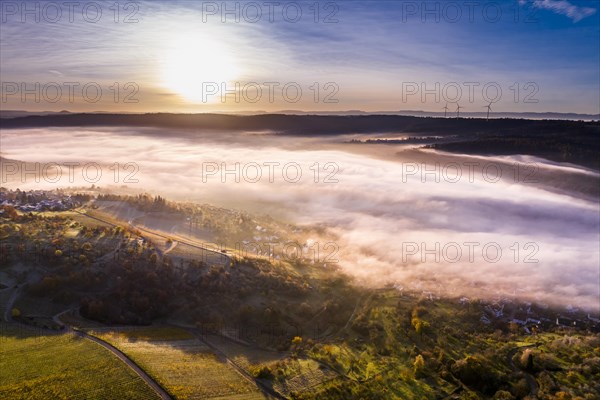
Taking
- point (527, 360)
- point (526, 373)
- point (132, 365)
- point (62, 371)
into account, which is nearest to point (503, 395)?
point (526, 373)

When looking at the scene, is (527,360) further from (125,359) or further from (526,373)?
(125,359)

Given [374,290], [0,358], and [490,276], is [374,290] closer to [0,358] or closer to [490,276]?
[490,276]

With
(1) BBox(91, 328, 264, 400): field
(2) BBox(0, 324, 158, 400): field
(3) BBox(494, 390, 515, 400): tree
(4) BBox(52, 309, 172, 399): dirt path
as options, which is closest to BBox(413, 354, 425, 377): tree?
(3) BBox(494, 390, 515, 400): tree

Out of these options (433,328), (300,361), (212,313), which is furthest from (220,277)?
(433,328)

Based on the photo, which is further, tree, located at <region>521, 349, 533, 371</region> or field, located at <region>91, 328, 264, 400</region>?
tree, located at <region>521, 349, 533, 371</region>

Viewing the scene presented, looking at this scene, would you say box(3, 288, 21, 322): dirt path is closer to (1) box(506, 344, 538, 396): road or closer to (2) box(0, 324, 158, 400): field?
(2) box(0, 324, 158, 400): field

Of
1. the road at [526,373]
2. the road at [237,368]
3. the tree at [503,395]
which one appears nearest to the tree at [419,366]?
the tree at [503,395]
